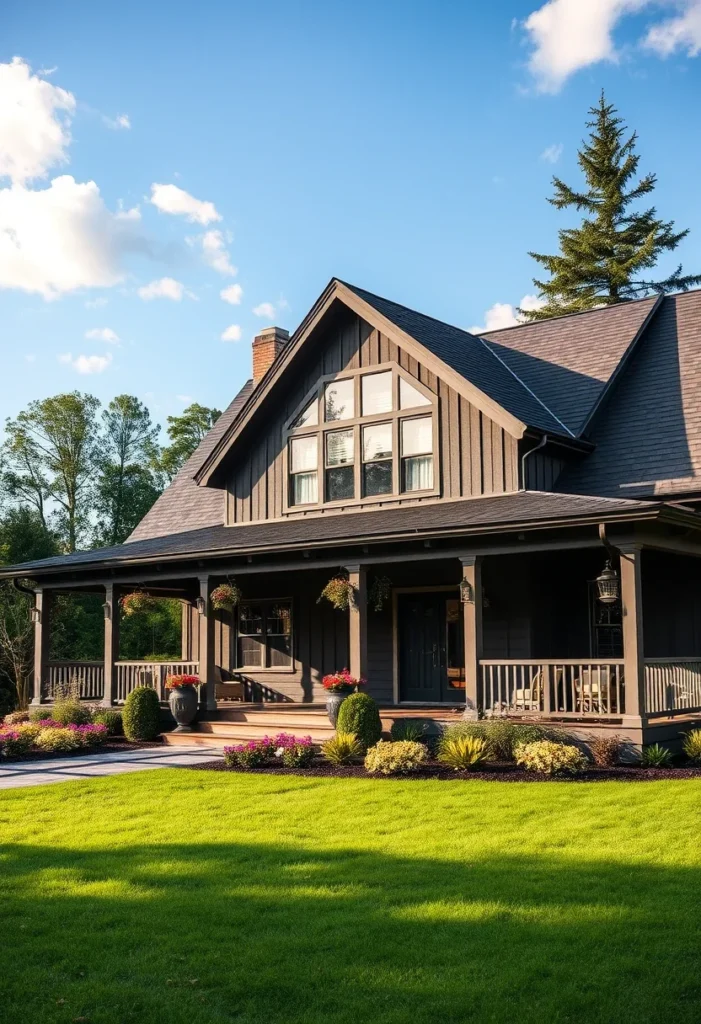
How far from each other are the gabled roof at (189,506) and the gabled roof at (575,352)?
621cm

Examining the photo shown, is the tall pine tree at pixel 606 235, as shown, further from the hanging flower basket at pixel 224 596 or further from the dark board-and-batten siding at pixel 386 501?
the hanging flower basket at pixel 224 596

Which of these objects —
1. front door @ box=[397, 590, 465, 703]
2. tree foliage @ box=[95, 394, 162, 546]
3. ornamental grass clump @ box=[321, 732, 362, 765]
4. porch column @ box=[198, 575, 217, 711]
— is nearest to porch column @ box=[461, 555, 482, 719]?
ornamental grass clump @ box=[321, 732, 362, 765]

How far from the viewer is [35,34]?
16906 mm

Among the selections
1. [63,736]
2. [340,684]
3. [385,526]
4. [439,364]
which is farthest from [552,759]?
[63,736]

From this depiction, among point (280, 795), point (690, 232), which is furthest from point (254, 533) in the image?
point (690, 232)

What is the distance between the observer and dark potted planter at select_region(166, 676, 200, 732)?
58.2ft

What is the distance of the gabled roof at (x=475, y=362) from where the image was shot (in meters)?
17.4

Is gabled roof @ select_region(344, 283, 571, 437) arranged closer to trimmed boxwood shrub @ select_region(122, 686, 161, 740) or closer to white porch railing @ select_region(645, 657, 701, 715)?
white porch railing @ select_region(645, 657, 701, 715)

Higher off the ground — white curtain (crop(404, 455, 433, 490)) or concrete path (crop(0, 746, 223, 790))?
white curtain (crop(404, 455, 433, 490))

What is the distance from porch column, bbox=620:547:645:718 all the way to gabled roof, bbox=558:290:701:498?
2.75m

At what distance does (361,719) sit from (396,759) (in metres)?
2.08

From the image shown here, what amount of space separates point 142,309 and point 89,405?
87.9ft

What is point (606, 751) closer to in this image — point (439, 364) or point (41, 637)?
point (439, 364)

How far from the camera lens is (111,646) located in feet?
64.3
